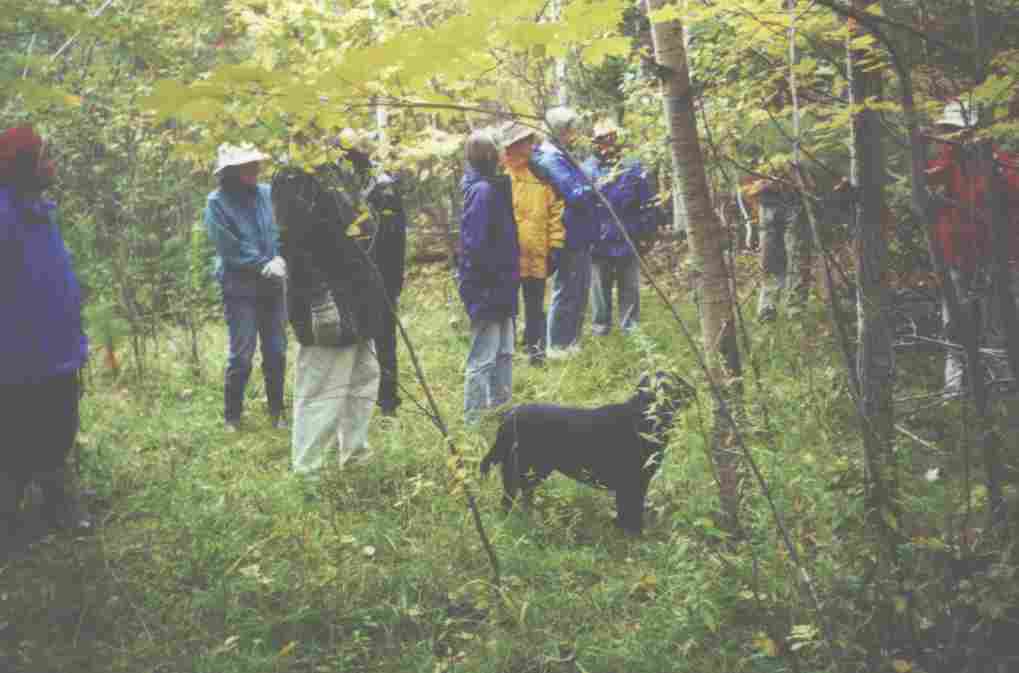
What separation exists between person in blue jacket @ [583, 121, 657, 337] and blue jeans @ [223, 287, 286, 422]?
2986mm

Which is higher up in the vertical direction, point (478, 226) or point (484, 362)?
point (478, 226)

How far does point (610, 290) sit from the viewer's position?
25.8ft

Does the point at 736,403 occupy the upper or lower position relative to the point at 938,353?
upper

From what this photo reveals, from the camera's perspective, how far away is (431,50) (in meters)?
1.97

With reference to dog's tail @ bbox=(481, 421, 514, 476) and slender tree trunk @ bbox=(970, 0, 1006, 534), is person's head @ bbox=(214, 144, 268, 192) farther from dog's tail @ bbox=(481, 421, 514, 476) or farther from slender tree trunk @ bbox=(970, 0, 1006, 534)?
slender tree trunk @ bbox=(970, 0, 1006, 534)

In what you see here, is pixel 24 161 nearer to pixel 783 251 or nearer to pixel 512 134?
pixel 512 134

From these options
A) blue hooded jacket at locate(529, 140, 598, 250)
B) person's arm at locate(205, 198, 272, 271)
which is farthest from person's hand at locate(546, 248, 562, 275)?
person's arm at locate(205, 198, 272, 271)

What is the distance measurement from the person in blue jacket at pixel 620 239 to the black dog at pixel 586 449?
3313mm

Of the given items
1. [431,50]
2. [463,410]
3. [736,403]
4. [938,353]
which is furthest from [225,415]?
[938,353]

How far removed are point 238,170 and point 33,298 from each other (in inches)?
81.4

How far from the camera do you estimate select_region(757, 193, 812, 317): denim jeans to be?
7.38 metres

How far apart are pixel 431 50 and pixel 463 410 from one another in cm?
418

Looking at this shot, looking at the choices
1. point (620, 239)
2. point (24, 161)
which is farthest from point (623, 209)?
point (24, 161)

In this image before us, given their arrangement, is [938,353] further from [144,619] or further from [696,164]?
[144,619]
